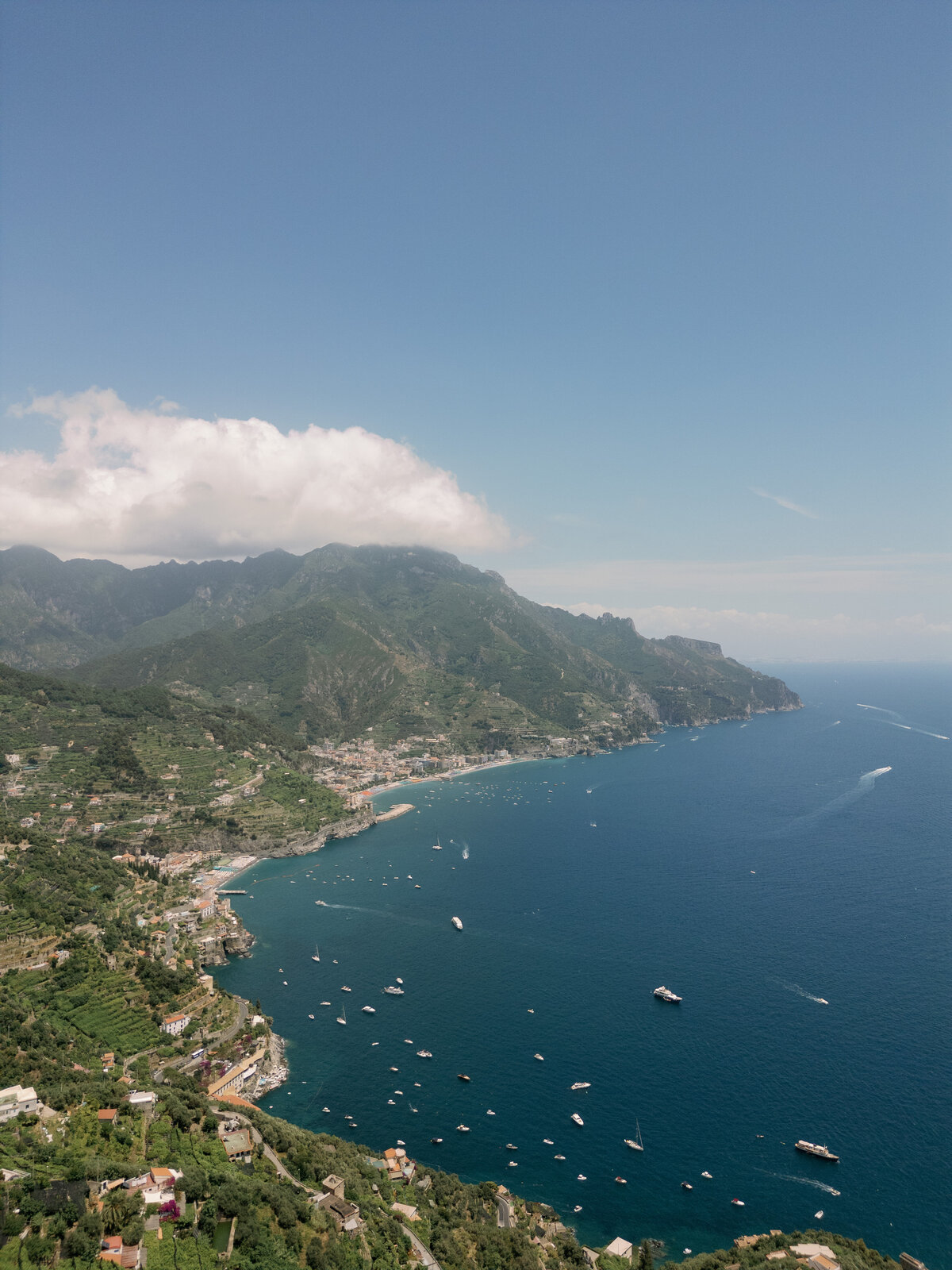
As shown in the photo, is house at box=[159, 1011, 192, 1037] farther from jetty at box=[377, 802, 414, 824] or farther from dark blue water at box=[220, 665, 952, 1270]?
jetty at box=[377, 802, 414, 824]

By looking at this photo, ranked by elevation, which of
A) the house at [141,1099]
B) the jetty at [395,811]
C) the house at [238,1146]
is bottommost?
the jetty at [395,811]

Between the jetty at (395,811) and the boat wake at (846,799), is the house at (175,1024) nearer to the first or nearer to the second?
the jetty at (395,811)

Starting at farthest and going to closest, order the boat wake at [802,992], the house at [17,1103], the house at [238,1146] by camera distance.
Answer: the boat wake at [802,992]
the house at [238,1146]
the house at [17,1103]

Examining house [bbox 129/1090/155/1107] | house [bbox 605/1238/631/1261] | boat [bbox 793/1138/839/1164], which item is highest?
house [bbox 129/1090/155/1107]

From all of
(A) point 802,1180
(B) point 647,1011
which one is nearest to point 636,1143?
(A) point 802,1180

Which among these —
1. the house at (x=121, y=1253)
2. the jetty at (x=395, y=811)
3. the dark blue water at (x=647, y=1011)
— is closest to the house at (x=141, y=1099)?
the dark blue water at (x=647, y=1011)

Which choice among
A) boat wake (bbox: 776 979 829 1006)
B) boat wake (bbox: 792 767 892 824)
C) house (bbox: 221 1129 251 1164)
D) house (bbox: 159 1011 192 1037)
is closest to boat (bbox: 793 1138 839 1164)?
boat wake (bbox: 776 979 829 1006)
